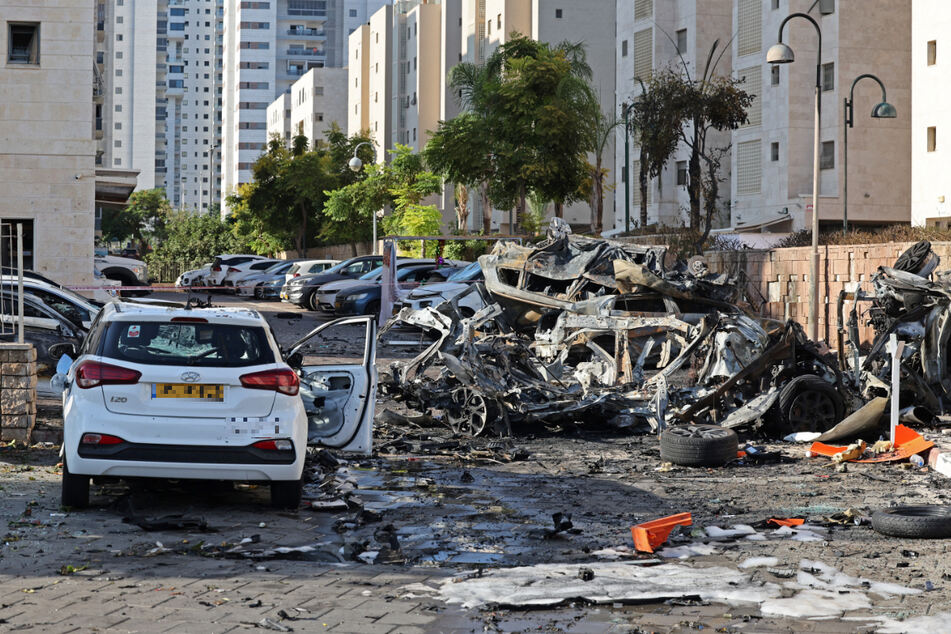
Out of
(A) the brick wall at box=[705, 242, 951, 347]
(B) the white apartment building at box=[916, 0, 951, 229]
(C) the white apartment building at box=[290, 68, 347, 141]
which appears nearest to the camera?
(A) the brick wall at box=[705, 242, 951, 347]

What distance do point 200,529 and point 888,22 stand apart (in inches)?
1904

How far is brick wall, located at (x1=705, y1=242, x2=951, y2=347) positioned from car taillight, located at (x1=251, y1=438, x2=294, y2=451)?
56.6 feet

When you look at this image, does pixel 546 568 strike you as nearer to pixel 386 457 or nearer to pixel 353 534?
pixel 353 534

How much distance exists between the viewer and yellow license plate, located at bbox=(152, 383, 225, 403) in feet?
26.9

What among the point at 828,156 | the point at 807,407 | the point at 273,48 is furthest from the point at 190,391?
the point at 273,48

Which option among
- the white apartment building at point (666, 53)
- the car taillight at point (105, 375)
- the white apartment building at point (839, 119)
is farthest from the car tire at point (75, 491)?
the white apartment building at point (666, 53)

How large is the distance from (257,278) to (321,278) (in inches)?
403

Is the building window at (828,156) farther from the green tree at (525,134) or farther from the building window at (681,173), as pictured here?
the green tree at (525,134)

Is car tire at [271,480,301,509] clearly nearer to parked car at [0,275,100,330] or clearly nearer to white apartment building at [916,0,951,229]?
parked car at [0,275,100,330]

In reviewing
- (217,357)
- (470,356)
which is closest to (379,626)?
(217,357)

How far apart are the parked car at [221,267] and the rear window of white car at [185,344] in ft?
135

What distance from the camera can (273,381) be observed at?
332 inches

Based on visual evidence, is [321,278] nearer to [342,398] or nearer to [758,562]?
[342,398]

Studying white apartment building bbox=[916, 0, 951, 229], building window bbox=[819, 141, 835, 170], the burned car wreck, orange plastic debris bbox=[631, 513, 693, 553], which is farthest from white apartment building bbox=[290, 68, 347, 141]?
orange plastic debris bbox=[631, 513, 693, 553]
